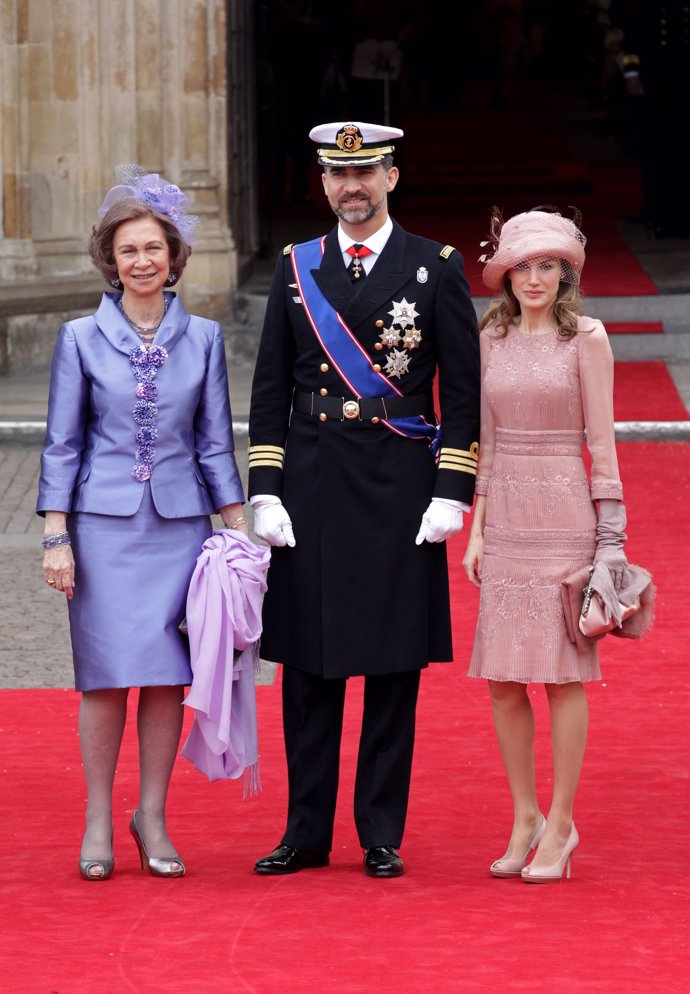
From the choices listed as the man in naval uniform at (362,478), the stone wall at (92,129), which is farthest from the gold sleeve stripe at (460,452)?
the stone wall at (92,129)

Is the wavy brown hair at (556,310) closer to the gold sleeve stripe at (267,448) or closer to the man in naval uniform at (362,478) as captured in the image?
the man in naval uniform at (362,478)

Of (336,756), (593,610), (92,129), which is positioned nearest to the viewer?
(593,610)

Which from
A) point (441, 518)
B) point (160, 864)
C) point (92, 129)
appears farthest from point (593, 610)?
point (92, 129)

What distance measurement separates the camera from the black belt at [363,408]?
5379mm

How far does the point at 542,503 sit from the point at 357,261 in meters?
0.78

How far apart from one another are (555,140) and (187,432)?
22950mm

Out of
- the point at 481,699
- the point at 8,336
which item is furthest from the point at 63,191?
the point at 481,699

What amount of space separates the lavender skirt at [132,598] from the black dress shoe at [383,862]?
63cm

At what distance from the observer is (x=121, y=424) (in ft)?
17.4

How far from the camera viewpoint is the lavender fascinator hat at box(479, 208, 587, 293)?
5.26m

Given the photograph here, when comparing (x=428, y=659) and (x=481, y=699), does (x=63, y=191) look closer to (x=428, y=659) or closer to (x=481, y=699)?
(x=481, y=699)

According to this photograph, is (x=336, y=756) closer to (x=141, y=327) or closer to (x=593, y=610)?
(x=593, y=610)

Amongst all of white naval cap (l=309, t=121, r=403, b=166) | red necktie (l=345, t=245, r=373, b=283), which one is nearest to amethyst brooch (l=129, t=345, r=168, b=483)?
red necktie (l=345, t=245, r=373, b=283)

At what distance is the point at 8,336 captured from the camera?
13891 mm
